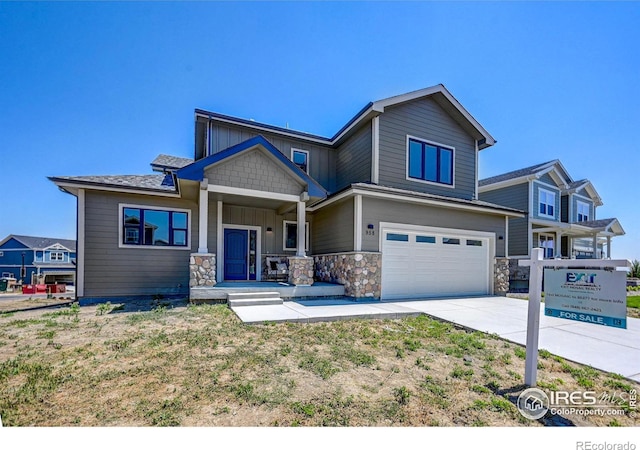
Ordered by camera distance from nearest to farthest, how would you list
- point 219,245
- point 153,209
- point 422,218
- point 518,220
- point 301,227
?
point 301,227 < point 153,209 < point 422,218 < point 219,245 < point 518,220

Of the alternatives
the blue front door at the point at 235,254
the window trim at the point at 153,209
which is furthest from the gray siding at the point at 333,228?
the window trim at the point at 153,209

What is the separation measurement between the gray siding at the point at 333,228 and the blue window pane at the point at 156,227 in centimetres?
532

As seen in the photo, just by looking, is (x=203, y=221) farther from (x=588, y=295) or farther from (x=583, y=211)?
(x=583, y=211)

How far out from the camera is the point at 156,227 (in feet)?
31.8

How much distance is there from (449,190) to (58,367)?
38.3 feet

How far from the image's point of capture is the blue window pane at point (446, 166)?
11289 mm

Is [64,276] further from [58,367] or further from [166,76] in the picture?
[58,367]

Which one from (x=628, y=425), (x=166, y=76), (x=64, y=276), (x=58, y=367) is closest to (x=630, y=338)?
(x=628, y=425)

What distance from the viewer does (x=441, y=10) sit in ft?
23.6

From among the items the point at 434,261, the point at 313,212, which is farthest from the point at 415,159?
the point at 313,212

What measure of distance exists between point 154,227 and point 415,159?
952cm

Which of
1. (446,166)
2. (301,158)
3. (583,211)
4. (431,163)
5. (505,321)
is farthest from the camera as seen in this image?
(583,211)

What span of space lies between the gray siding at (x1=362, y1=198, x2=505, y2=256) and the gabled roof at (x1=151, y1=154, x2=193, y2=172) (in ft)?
25.6

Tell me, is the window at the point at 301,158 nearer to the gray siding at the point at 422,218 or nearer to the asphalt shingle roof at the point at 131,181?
the gray siding at the point at 422,218
